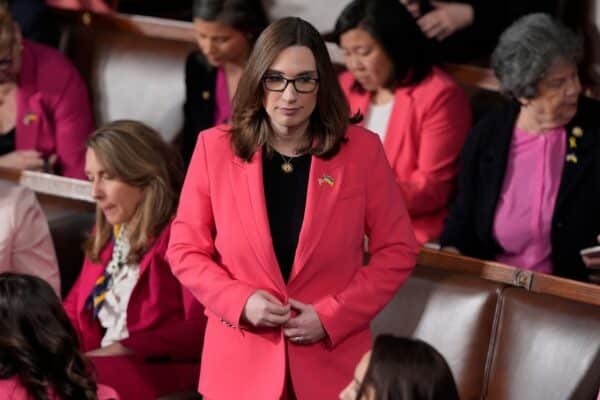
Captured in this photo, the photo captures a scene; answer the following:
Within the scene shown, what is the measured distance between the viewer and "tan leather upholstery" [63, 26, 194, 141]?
439 cm

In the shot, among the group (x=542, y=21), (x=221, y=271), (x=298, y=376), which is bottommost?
(x=298, y=376)

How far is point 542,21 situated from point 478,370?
1045 millimetres

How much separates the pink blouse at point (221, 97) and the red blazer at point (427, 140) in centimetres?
62

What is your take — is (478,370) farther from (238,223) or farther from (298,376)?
(238,223)

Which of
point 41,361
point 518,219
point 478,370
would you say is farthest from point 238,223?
point 518,219

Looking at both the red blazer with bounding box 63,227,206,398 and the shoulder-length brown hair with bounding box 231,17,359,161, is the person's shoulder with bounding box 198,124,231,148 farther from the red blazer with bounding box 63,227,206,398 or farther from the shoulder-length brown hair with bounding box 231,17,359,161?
the red blazer with bounding box 63,227,206,398

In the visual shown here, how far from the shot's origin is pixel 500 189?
11.5 ft

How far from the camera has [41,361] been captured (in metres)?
2.64

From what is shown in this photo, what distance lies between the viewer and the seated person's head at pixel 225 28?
160 inches

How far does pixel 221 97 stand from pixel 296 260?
1.55 meters

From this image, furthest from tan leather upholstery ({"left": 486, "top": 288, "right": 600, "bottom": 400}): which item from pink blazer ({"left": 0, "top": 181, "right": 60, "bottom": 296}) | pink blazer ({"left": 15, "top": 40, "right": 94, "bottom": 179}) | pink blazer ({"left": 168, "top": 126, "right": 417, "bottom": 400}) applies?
pink blazer ({"left": 15, "top": 40, "right": 94, "bottom": 179})

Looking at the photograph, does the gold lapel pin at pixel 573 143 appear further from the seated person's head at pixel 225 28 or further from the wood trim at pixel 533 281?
the seated person's head at pixel 225 28

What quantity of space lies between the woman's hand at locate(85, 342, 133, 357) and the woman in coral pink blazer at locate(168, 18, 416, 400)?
0.44 metres

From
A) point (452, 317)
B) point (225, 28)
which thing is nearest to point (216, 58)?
point (225, 28)
